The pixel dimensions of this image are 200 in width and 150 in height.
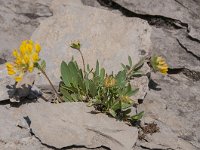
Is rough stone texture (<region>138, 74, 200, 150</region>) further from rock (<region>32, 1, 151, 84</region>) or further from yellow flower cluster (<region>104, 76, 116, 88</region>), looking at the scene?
yellow flower cluster (<region>104, 76, 116, 88</region>)

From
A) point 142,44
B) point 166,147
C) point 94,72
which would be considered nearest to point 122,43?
point 142,44

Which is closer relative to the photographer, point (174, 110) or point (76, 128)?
point (76, 128)

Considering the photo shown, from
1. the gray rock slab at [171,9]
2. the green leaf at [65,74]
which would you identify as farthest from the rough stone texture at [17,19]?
the gray rock slab at [171,9]

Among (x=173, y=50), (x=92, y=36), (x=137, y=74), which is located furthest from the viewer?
(x=173, y=50)

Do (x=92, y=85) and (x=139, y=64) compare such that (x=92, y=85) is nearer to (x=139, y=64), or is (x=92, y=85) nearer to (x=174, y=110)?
(x=139, y=64)

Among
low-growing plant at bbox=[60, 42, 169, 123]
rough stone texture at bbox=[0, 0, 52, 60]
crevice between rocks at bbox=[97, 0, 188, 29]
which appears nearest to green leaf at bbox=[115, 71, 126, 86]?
low-growing plant at bbox=[60, 42, 169, 123]

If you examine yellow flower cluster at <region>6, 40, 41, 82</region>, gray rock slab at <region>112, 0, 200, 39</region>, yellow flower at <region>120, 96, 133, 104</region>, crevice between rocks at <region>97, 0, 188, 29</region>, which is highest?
gray rock slab at <region>112, 0, 200, 39</region>

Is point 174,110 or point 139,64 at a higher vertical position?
point 139,64

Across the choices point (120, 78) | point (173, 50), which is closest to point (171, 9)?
point (173, 50)
